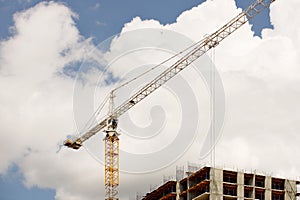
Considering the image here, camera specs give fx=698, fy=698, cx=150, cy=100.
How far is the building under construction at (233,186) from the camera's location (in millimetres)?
190375

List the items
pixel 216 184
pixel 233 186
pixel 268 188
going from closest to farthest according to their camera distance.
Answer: pixel 216 184
pixel 233 186
pixel 268 188

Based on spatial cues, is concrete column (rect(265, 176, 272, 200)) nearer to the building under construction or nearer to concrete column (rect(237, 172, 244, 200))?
the building under construction

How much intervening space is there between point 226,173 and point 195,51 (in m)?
35.2

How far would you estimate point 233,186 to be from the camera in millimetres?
192750

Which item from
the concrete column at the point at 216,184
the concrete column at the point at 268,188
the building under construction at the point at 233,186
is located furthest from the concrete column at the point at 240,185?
the concrete column at the point at 268,188

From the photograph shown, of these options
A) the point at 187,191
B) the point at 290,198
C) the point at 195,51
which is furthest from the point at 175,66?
the point at 290,198

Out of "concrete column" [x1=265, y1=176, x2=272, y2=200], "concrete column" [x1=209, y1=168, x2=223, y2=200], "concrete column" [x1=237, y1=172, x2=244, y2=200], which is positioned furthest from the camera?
"concrete column" [x1=265, y1=176, x2=272, y2=200]

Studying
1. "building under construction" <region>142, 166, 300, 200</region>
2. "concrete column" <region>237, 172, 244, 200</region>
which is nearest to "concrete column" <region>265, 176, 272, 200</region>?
"building under construction" <region>142, 166, 300, 200</region>

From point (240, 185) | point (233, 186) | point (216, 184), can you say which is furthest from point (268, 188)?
point (216, 184)

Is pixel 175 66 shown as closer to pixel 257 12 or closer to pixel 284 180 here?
pixel 257 12

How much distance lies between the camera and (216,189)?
190m

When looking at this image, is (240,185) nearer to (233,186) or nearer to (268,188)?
(233,186)

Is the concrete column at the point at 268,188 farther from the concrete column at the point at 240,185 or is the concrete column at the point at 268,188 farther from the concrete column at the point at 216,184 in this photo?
the concrete column at the point at 216,184

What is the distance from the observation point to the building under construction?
625ft
